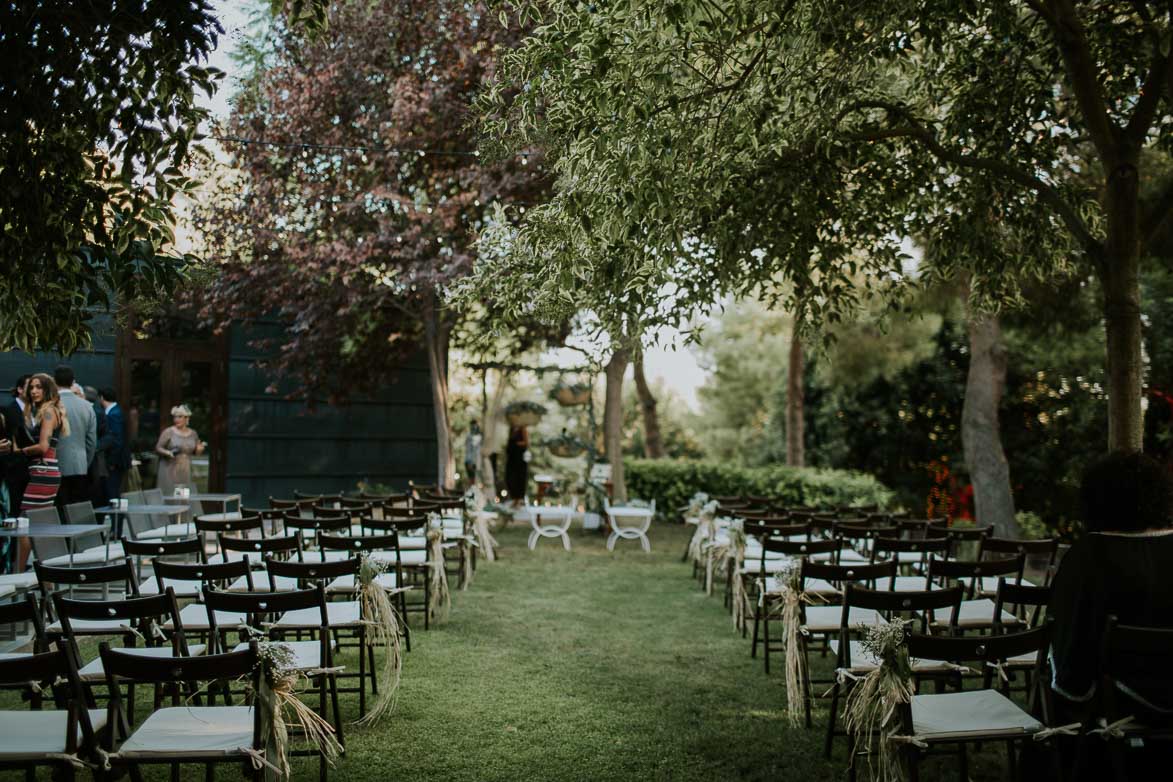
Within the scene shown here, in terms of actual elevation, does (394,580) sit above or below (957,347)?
below

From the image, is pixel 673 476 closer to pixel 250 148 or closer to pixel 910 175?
pixel 250 148

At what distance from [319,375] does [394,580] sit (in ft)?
28.5

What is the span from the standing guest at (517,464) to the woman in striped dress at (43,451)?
9347mm

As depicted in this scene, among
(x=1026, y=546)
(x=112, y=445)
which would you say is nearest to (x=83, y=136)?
(x=1026, y=546)

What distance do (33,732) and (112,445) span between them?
7.66m

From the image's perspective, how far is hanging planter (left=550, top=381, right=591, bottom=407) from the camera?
16.0 meters

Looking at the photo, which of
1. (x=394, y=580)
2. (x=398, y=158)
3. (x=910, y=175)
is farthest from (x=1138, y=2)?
(x=398, y=158)

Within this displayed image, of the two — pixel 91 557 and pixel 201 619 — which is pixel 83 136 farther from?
pixel 91 557

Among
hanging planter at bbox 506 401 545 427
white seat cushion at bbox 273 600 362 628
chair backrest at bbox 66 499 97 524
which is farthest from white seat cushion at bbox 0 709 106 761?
hanging planter at bbox 506 401 545 427

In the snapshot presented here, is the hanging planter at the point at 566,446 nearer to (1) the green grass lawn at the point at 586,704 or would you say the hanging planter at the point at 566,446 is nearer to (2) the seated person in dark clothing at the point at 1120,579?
(1) the green grass lawn at the point at 586,704

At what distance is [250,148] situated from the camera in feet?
44.2

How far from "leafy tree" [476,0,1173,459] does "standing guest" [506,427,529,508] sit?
10.2 meters

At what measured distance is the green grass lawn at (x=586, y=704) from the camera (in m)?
4.71

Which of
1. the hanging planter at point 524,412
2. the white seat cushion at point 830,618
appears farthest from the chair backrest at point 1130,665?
the hanging planter at point 524,412
